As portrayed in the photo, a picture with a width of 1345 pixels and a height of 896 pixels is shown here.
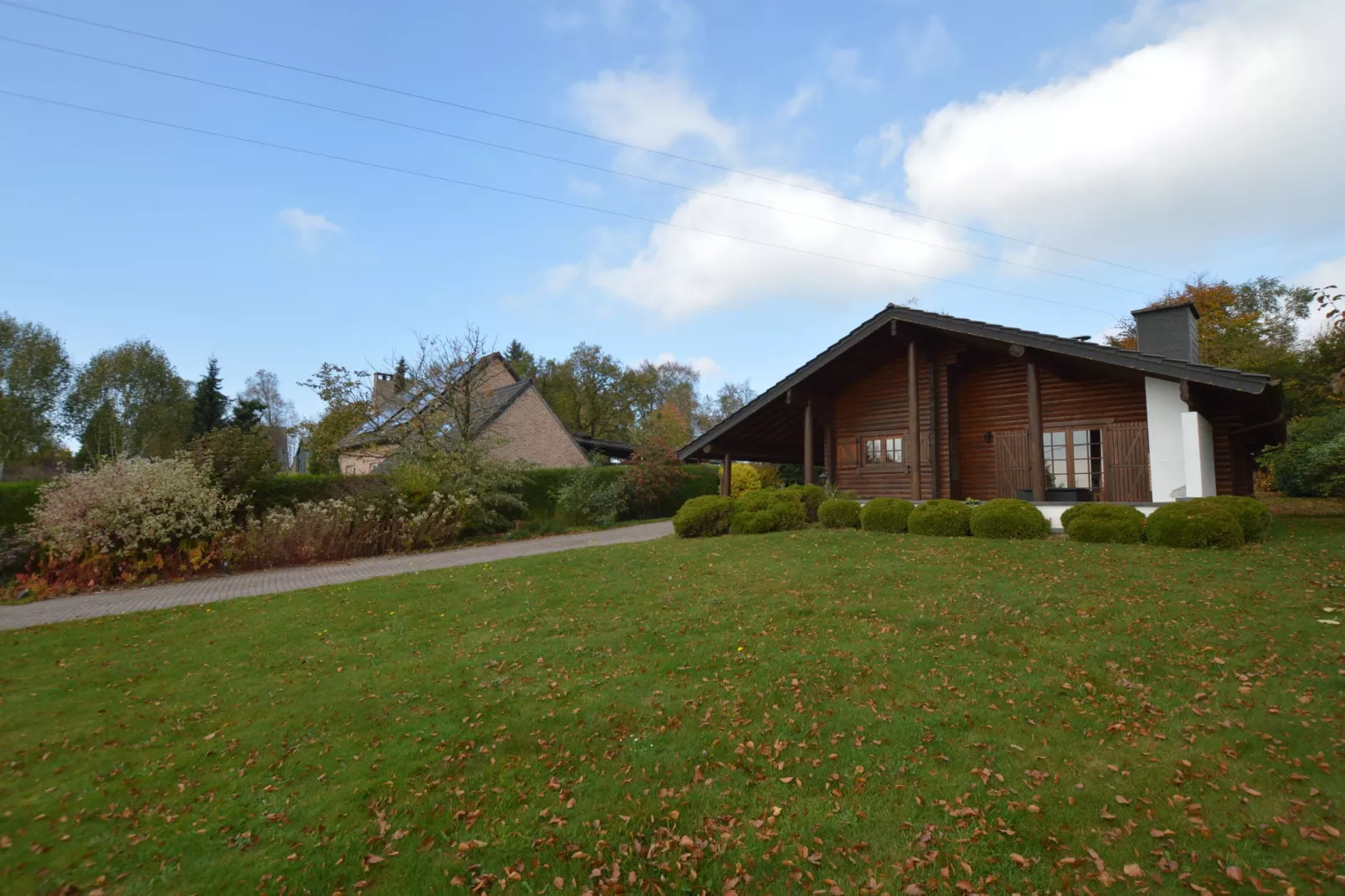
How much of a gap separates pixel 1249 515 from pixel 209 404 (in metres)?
49.7

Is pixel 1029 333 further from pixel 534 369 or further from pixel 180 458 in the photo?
pixel 534 369

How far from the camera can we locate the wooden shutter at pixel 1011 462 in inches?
636

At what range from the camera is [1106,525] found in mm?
11156

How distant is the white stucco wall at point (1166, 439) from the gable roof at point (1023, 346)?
565mm

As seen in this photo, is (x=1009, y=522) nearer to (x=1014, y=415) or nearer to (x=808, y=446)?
(x=1014, y=415)

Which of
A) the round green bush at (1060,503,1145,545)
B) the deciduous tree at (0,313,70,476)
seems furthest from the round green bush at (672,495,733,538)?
the deciduous tree at (0,313,70,476)

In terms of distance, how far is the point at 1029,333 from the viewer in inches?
563

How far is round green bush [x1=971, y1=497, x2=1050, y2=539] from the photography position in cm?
1193

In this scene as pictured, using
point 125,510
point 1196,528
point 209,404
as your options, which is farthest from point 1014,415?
point 209,404

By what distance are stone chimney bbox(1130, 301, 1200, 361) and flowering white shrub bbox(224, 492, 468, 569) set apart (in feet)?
62.0

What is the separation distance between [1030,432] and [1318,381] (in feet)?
60.7

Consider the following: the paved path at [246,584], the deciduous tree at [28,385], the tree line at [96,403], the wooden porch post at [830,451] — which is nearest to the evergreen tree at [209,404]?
the tree line at [96,403]

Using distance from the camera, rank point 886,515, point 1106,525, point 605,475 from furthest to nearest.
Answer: point 605,475
point 886,515
point 1106,525

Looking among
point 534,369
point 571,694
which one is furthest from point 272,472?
point 534,369
